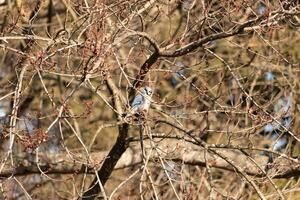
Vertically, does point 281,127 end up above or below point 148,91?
below

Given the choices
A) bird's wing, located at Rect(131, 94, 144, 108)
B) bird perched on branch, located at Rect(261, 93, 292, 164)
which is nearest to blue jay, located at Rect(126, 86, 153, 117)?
bird's wing, located at Rect(131, 94, 144, 108)

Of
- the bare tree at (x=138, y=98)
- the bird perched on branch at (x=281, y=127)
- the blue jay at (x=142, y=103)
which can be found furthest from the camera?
the bird perched on branch at (x=281, y=127)

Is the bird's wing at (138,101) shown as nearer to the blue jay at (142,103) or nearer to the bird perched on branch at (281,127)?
the blue jay at (142,103)

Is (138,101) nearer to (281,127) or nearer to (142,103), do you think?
(142,103)

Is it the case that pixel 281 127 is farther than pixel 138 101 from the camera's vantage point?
Yes

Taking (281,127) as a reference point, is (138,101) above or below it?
above

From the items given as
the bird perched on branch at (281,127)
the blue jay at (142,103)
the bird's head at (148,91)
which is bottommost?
the bird perched on branch at (281,127)

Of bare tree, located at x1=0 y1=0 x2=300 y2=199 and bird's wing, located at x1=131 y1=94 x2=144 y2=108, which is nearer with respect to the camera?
bare tree, located at x1=0 y1=0 x2=300 y2=199

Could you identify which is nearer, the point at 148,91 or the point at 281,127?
the point at 148,91

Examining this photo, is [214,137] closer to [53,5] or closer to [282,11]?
[53,5]

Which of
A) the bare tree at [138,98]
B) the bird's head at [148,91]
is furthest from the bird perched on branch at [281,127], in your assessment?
the bird's head at [148,91]

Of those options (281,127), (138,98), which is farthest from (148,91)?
(281,127)

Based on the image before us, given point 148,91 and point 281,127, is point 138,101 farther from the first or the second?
point 281,127

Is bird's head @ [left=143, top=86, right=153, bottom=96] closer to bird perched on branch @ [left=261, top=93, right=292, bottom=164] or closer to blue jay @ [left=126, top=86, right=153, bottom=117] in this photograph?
blue jay @ [left=126, top=86, right=153, bottom=117]
